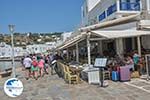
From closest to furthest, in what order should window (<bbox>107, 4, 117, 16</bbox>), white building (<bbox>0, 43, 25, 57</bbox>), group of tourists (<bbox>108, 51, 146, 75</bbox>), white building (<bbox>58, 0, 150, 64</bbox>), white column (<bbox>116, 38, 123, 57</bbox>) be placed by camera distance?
group of tourists (<bbox>108, 51, 146, 75</bbox>) → white building (<bbox>58, 0, 150, 64</bbox>) → white column (<bbox>116, 38, 123, 57</bbox>) → window (<bbox>107, 4, 117, 16</bbox>) → white building (<bbox>0, 43, 25, 57</bbox>)

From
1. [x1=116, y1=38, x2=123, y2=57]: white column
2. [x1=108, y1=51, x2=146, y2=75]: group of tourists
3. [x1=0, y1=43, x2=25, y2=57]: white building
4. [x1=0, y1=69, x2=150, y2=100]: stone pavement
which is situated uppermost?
[x1=0, y1=43, x2=25, y2=57]: white building

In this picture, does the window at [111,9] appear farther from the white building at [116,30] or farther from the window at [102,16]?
the window at [102,16]

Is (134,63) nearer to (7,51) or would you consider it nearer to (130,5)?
(130,5)

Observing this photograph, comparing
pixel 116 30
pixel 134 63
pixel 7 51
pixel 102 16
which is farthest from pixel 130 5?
pixel 7 51

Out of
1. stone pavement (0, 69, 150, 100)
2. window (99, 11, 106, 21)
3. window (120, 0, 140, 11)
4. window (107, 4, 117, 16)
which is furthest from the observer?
window (99, 11, 106, 21)

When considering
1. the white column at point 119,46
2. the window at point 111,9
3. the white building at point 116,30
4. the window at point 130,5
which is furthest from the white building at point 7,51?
the white column at point 119,46

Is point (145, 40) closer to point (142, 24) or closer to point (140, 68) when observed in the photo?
point (142, 24)

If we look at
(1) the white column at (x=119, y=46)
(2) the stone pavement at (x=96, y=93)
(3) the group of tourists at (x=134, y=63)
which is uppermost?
(1) the white column at (x=119, y=46)

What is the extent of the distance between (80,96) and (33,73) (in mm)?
8928

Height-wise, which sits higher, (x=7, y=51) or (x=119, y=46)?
(x=7, y=51)

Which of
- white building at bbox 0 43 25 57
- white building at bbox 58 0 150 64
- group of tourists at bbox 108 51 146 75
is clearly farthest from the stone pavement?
white building at bbox 0 43 25 57

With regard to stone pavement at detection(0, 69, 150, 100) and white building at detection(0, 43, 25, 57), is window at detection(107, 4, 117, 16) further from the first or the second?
white building at detection(0, 43, 25, 57)

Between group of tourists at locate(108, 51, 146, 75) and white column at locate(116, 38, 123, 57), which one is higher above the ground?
white column at locate(116, 38, 123, 57)

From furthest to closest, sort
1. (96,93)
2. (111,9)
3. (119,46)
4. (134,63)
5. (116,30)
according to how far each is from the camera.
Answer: (111,9)
(119,46)
(116,30)
(134,63)
(96,93)
